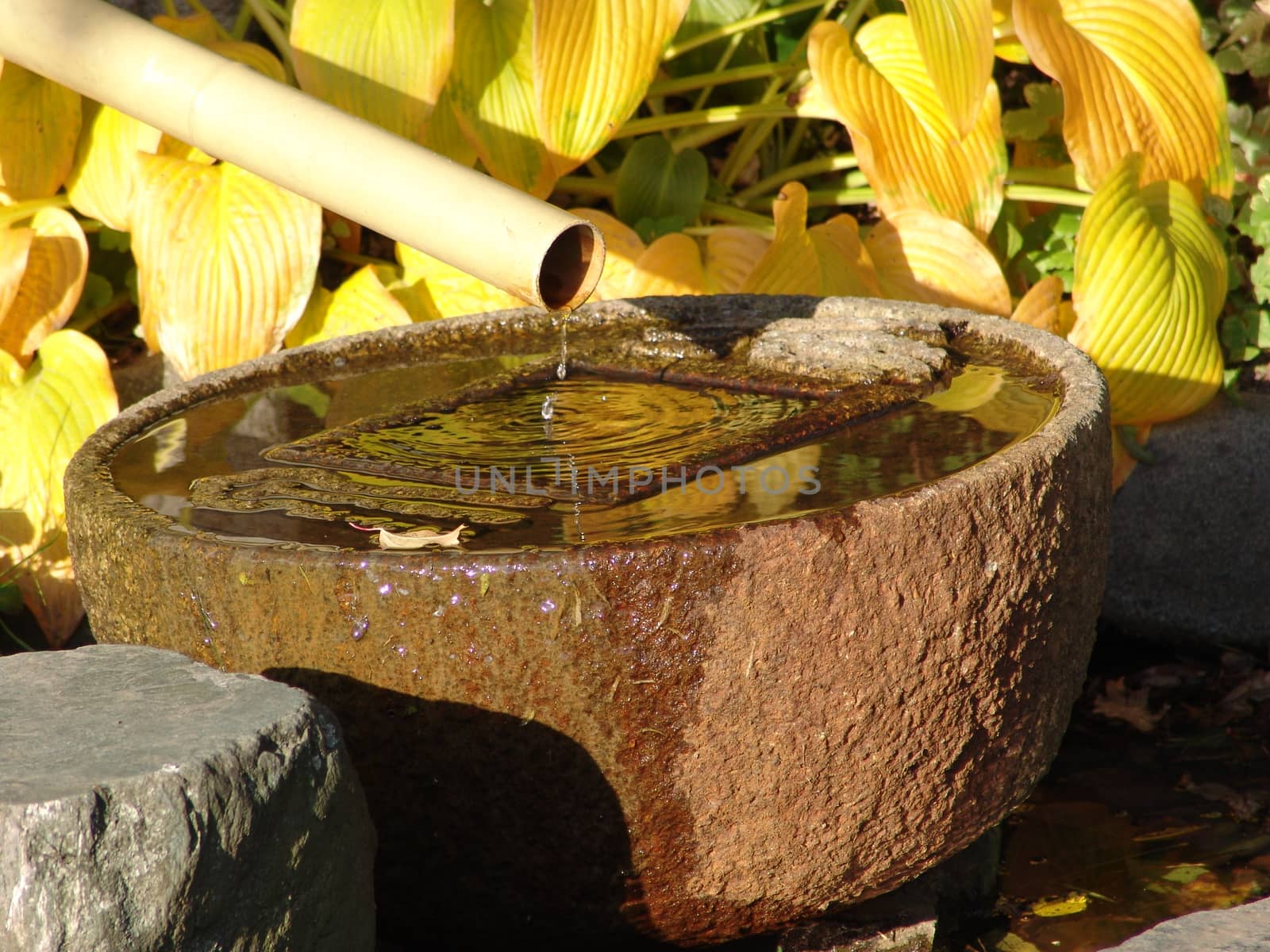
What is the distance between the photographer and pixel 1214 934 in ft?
4.09

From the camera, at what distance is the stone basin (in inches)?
54.9

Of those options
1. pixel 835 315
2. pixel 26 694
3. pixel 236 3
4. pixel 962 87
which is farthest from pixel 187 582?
pixel 236 3

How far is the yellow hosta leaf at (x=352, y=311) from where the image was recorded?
110 inches

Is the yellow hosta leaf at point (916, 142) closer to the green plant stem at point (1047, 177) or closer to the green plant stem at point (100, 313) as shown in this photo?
the green plant stem at point (1047, 177)

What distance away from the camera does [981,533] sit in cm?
149

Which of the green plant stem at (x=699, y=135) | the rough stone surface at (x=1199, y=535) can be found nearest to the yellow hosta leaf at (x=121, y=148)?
the green plant stem at (x=699, y=135)

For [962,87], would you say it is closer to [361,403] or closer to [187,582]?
[361,403]

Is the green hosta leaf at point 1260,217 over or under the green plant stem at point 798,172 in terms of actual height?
under

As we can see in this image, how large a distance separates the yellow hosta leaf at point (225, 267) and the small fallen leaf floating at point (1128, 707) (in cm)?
175

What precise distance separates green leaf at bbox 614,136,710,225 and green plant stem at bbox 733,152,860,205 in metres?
0.24

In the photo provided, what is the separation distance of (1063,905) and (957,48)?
1.59m

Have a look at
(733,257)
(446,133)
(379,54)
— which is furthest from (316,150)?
(733,257)

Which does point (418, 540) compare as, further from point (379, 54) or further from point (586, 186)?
point (586, 186)

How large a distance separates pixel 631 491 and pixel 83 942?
78cm
